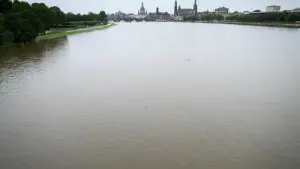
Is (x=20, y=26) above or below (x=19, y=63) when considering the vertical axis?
above

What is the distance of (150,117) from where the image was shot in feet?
39.7

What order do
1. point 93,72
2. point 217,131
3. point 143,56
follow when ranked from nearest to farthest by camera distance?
point 217,131, point 93,72, point 143,56

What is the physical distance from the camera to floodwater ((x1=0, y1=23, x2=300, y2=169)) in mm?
8906

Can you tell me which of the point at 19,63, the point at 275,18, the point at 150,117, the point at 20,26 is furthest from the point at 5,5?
the point at 275,18

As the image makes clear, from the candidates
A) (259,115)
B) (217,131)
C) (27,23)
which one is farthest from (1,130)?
(27,23)

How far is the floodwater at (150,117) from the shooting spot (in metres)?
8.91

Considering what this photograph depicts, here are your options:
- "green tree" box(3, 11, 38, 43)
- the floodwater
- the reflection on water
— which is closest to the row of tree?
the floodwater

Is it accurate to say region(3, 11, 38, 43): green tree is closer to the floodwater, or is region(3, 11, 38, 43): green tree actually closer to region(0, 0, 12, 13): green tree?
region(0, 0, 12, 13): green tree

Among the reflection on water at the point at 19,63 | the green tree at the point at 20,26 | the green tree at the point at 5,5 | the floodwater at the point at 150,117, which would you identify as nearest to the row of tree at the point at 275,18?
the floodwater at the point at 150,117

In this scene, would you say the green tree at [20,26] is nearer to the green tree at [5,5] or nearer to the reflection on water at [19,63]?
the reflection on water at [19,63]

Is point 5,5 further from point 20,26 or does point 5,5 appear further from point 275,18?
point 275,18

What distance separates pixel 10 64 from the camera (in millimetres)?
24406

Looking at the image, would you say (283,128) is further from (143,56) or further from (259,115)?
(143,56)

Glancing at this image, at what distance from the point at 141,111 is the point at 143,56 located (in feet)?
53.1
